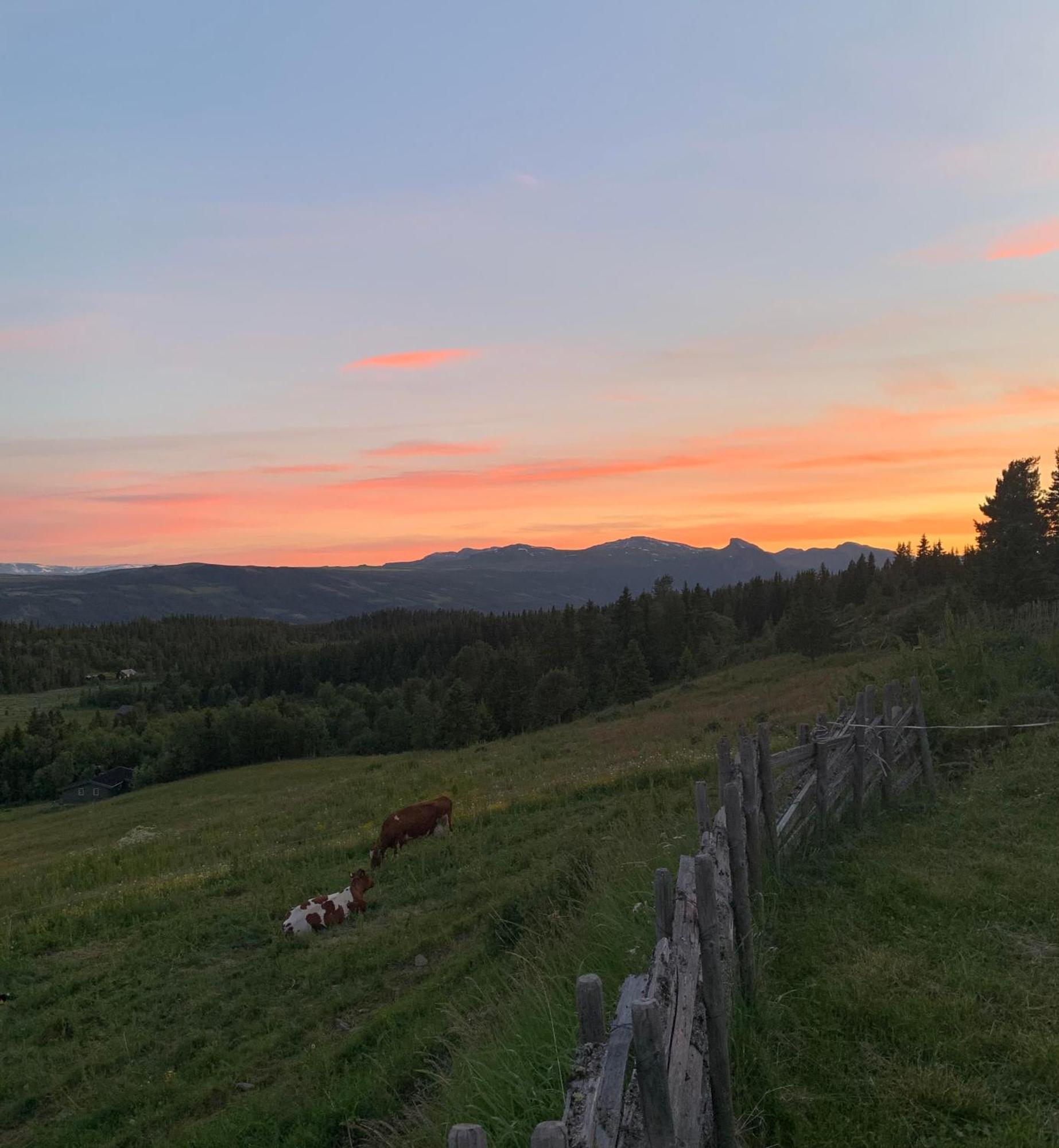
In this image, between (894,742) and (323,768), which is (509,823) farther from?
(323,768)

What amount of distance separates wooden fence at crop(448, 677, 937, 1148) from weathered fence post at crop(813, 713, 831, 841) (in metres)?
0.18

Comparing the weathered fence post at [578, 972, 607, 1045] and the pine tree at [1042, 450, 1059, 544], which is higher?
the pine tree at [1042, 450, 1059, 544]

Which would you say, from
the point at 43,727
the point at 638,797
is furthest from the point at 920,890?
the point at 43,727

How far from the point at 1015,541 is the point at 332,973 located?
169ft

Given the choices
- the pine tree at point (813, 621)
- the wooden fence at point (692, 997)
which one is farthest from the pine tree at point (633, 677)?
the wooden fence at point (692, 997)

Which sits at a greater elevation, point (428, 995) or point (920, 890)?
point (920, 890)

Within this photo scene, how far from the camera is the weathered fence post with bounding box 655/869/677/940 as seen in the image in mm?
4895

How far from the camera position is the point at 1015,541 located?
49.0 metres

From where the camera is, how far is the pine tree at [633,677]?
242ft

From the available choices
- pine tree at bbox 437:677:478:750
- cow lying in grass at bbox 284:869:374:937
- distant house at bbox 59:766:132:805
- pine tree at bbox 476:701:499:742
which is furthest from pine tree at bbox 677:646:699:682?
distant house at bbox 59:766:132:805

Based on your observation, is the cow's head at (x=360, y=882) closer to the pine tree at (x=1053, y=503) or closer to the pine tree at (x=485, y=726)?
the pine tree at (x=1053, y=503)

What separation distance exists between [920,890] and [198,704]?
155 metres

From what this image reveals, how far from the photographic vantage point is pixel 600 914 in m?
7.71

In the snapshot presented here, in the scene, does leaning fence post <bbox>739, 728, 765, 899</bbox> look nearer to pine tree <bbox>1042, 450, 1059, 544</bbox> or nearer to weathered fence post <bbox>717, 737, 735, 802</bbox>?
weathered fence post <bbox>717, 737, 735, 802</bbox>
